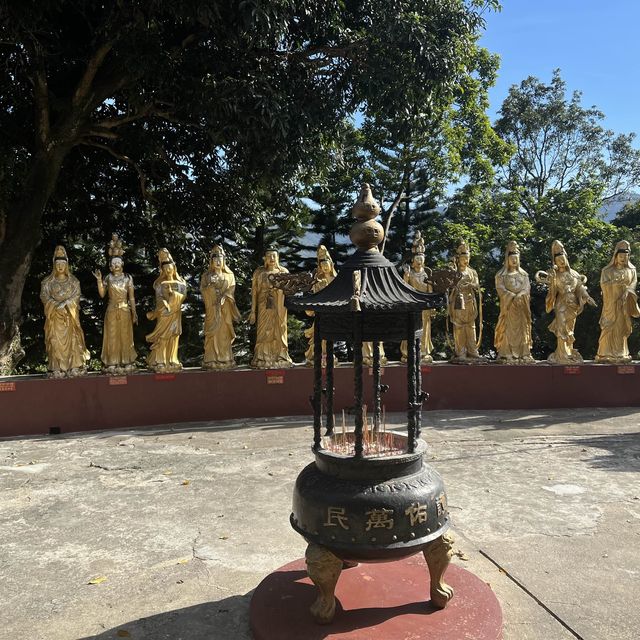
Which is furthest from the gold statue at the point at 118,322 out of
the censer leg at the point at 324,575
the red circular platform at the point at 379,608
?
the censer leg at the point at 324,575

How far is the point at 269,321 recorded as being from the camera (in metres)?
10.4

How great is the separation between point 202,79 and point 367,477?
26.7 ft

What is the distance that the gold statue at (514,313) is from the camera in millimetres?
10695

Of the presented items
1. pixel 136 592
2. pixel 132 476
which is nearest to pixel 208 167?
pixel 132 476

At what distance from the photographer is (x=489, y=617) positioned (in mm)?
3701

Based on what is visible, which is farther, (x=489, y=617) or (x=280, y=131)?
(x=280, y=131)

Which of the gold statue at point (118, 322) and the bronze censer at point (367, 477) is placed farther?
the gold statue at point (118, 322)

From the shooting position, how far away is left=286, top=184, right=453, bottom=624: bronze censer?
12.0 feet

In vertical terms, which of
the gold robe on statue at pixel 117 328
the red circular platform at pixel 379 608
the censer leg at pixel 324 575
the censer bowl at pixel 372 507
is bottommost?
the red circular platform at pixel 379 608

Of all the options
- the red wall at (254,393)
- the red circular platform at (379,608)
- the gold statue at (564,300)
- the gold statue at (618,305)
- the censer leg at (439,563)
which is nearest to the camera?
the red circular platform at (379,608)

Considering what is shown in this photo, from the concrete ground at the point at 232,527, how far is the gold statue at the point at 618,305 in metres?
2.22

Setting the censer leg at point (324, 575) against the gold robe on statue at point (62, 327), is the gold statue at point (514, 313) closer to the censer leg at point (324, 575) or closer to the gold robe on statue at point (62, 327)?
the gold robe on statue at point (62, 327)

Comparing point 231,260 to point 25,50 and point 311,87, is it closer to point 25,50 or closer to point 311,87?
point 311,87

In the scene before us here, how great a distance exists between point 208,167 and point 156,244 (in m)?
2.26
